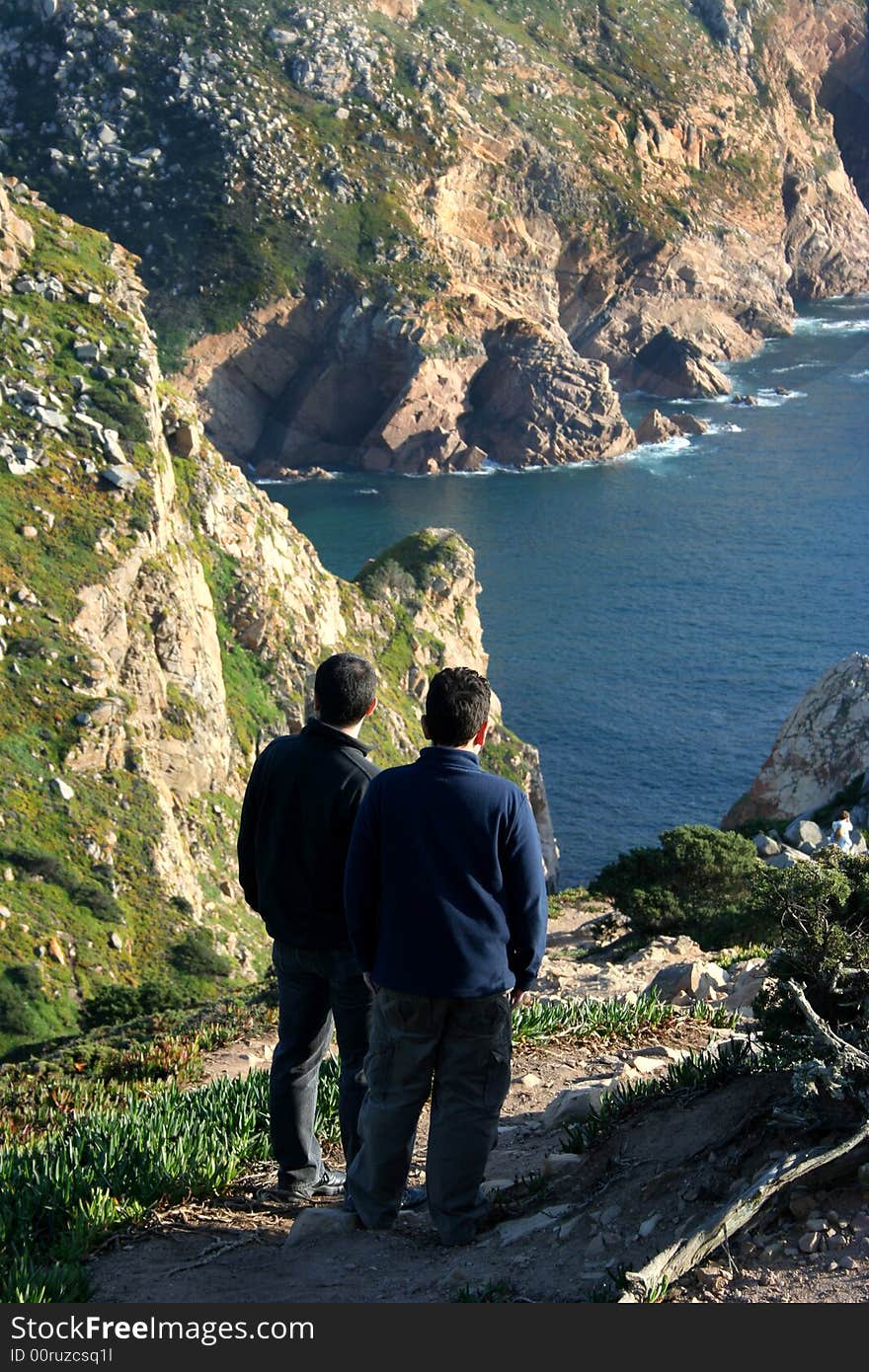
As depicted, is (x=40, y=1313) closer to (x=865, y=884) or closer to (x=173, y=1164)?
(x=173, y=1164)

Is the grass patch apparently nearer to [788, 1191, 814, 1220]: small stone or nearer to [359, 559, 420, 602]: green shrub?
[788, 1191, 814, 1220]: small stone

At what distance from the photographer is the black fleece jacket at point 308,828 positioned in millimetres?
6922

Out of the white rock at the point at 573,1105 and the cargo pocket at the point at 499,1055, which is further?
the white rock at the point at 573,1105


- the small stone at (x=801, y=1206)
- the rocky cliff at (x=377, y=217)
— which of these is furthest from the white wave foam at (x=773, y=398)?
the small stone at (x=801, y=1206)

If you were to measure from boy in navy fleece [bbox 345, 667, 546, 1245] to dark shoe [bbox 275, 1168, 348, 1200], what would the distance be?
0.76 metres

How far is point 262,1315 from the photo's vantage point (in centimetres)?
Result: 529

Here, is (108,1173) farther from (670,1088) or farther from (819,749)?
(819,749)

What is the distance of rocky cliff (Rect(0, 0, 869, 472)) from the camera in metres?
115

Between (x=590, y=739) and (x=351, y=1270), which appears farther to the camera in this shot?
(x=590, y=739)

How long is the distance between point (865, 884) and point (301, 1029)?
284cm

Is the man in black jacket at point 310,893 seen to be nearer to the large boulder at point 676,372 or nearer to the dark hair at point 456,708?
the dark hair at point 456,708

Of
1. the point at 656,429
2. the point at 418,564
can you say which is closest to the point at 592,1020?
the point at 418,564

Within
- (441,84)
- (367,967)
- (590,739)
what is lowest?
(590,739)

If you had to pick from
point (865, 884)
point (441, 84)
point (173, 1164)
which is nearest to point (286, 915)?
point (173, 1164)
